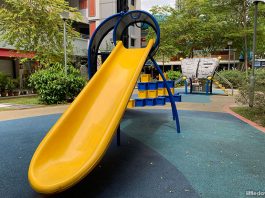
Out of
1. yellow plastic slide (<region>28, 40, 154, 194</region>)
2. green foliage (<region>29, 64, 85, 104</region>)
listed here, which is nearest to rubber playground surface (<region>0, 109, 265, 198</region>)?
yellow plastic slide (<region>28, 40, 154, 194</region>)

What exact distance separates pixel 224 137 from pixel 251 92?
341cm

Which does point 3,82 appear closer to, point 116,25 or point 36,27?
point 36,27

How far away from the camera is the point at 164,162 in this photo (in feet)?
14.3

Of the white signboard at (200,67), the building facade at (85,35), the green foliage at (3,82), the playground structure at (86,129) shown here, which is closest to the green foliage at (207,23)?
the building facade at (85,35)

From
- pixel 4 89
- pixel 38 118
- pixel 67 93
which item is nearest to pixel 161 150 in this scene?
pixel 38 118

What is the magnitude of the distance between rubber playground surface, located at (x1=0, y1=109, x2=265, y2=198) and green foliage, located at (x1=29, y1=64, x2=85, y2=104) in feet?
13.8

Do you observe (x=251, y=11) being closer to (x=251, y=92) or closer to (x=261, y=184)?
(x=251, y=92)

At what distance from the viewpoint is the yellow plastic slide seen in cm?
302

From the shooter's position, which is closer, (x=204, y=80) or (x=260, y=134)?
(x=260, y=134)

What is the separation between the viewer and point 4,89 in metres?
15.4

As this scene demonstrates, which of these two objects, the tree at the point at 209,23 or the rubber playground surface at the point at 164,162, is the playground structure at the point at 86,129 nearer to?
the rubber playground surface at the point at 164,162

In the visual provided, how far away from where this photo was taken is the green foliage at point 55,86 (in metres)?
11.3

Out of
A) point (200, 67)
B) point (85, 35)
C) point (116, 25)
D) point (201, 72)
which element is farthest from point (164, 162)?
point (85, 35)

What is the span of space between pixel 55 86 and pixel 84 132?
25.7ft
